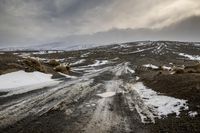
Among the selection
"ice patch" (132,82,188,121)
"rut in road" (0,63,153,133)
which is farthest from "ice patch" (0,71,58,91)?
"ice patch" (132,82,188,121)

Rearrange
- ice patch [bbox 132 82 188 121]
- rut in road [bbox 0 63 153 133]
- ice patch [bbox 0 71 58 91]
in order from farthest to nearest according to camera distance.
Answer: ice patch [bbox 0 71 58 91] < ice patch [bbox 132 82 188 121] < rut in road [bbox 0 63 153 133]

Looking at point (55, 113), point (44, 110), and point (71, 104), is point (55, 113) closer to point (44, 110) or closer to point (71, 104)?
point (44, 110)

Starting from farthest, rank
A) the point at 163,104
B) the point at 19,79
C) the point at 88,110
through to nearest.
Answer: the point at 19,79
the point at 163,104
the point at 88,110

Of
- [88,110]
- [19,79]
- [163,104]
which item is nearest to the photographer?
[88,110]

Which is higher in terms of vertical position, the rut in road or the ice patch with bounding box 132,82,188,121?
the rut in road

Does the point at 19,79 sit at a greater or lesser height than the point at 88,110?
lesser

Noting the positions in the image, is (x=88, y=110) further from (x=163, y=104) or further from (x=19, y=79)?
(x=19, y=79)

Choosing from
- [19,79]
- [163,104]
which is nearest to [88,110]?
[163,104]

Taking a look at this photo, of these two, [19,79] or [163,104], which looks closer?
[163,104]

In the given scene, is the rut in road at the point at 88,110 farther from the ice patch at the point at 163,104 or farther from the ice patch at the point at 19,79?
the ice patch at the point at 19,79

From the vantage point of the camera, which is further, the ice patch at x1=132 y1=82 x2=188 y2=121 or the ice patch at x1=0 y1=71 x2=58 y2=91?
the ice patch at x1=0 y1=71 x2=58 y2=91

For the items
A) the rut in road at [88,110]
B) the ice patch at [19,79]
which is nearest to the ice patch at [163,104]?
the rut in road at [88,110]

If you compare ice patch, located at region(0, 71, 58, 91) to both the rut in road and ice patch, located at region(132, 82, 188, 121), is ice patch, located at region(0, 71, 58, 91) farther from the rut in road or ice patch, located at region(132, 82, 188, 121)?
ice patch, located at region(132, 82, 188, 121)

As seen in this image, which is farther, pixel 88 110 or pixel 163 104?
pixel 163 104
